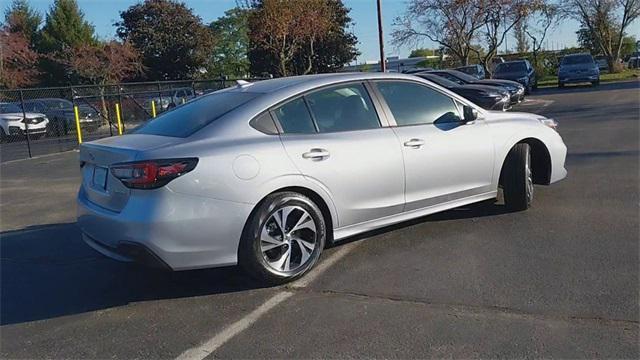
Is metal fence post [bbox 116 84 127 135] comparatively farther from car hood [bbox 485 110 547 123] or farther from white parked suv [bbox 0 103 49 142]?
car hood [bbox 485 110 547 123]

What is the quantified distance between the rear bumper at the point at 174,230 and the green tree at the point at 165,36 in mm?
41706

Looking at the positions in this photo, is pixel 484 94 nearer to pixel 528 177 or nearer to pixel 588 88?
pixel 528 177

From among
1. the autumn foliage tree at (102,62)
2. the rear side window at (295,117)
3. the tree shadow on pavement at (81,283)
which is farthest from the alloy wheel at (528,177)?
the autumn foliage tree at (102,62)

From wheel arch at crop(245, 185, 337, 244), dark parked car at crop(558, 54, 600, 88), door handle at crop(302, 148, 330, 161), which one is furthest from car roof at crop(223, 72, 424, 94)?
dark parked car at crop(558, 54, 600, 88)

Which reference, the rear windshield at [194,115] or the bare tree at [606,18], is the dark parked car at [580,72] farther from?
the rear windshield at [194,115]

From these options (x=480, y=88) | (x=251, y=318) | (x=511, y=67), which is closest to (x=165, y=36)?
(x=511, y=67)

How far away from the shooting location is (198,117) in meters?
4.81

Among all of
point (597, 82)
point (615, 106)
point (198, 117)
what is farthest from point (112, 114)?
point (597, 82)

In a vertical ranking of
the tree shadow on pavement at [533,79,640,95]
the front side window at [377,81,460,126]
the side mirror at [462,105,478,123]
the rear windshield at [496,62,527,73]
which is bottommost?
the tree shadow on pavement at [533,79,640,95]

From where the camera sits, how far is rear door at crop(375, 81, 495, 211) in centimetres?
525

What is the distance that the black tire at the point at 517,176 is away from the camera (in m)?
5.89

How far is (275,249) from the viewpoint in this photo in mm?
4531

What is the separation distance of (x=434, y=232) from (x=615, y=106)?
1391 centimetres

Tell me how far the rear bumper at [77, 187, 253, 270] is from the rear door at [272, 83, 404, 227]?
2.31 ft
